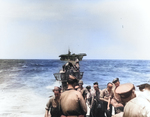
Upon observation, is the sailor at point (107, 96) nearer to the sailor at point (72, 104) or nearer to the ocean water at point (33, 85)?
→ the sailor at point (72, 104)

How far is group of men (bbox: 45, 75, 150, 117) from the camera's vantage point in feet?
7.14

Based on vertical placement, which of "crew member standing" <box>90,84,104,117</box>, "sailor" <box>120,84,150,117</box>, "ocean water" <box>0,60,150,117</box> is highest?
"sailor" <box>120,84,150,117</box>

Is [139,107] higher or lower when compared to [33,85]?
higher

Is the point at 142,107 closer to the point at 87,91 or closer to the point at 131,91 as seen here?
the point at 131,91

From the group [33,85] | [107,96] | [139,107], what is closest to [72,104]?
[139,107]

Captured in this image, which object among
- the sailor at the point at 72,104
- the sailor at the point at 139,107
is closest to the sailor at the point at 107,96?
the sailor at the point at 72,104

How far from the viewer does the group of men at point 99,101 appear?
2178 mm

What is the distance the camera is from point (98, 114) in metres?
6.53

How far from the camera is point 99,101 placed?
635cm

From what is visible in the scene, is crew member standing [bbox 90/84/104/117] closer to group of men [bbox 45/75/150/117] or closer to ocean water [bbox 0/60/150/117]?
group of men [bbox 45/75/150/117]

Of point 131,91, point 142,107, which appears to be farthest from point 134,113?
point 131,91

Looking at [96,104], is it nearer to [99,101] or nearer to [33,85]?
[99,101]

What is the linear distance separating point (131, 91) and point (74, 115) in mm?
1402

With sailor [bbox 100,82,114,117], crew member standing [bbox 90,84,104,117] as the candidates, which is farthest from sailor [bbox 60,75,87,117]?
crew member standing [bbox 90,84,104,117]
